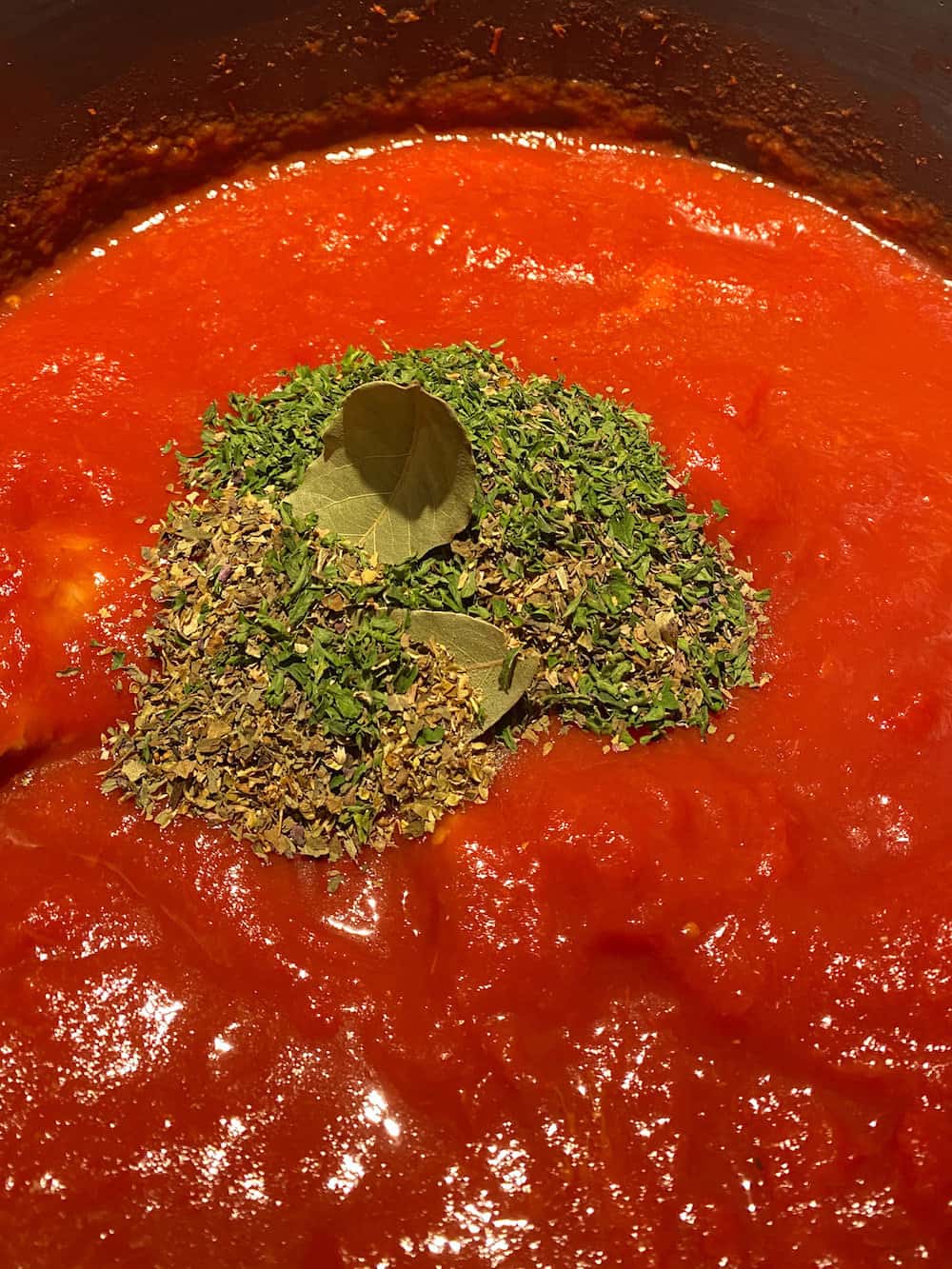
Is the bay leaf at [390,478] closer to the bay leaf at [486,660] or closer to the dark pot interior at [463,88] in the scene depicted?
→ the bay leaf at [486,660]

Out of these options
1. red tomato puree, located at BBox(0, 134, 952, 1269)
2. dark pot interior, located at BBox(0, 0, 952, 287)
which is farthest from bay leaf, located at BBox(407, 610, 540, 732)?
dark pot interior, located at BBox(0, 0, 952, 287)

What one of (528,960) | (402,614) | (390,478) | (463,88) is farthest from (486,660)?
(463,88)

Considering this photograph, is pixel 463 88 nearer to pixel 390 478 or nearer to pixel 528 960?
pixel 390 478

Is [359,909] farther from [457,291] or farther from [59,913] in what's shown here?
[457,291]

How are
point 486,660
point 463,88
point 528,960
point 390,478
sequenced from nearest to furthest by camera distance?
point 528,960, point 486,660, point 390,478, point 463,88

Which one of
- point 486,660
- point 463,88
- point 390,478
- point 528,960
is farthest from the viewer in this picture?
point 463,88

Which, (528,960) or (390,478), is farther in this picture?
(390,478)

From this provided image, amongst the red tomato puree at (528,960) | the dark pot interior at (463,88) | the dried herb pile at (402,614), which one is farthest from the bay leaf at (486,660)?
the dark pot interior at (463,88)

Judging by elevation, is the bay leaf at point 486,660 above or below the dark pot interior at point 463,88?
below
